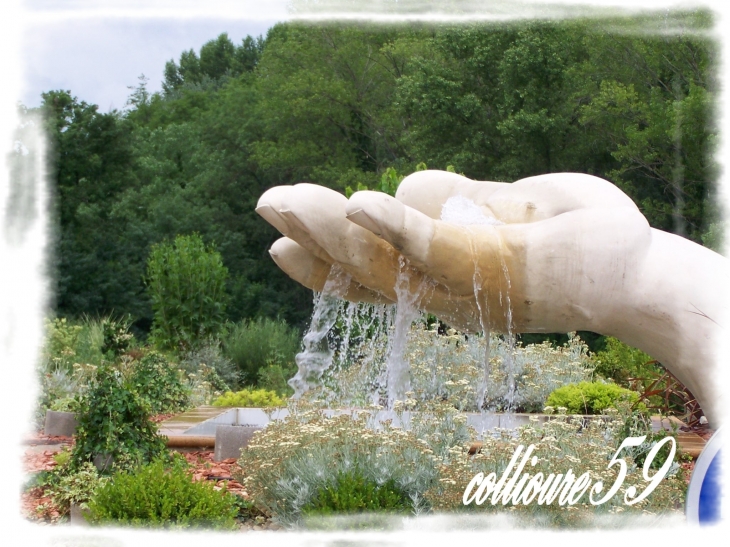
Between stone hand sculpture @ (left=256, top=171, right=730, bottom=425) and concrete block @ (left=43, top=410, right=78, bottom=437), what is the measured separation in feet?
13.7

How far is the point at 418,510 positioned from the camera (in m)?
3.74

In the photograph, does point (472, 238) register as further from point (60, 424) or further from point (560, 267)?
point (60, 424)

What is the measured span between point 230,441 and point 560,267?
2.63 meters

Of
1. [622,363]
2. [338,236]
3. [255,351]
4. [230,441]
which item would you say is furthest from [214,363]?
[338,236]

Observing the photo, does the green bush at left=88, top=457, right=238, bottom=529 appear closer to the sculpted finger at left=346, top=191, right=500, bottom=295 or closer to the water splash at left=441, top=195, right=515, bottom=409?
the sculpted finger at left=346, top=191, right=500, bottom=295

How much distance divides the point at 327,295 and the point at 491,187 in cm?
97

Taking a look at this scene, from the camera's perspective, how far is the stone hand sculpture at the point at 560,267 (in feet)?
12.1

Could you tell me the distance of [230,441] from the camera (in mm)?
5500

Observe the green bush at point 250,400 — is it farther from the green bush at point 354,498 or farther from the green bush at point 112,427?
the green bush at point 354,498

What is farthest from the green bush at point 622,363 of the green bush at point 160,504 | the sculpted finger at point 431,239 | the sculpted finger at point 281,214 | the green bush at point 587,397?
the green bush at point 160,504

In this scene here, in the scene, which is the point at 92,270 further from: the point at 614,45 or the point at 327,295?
the point at 327,295

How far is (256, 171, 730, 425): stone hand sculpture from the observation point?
370 centimetres

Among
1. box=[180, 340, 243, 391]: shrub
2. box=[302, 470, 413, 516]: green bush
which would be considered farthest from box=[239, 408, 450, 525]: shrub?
box=[180, 340, 243, 391]: shrub

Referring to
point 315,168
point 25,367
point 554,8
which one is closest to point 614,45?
point 554,8
